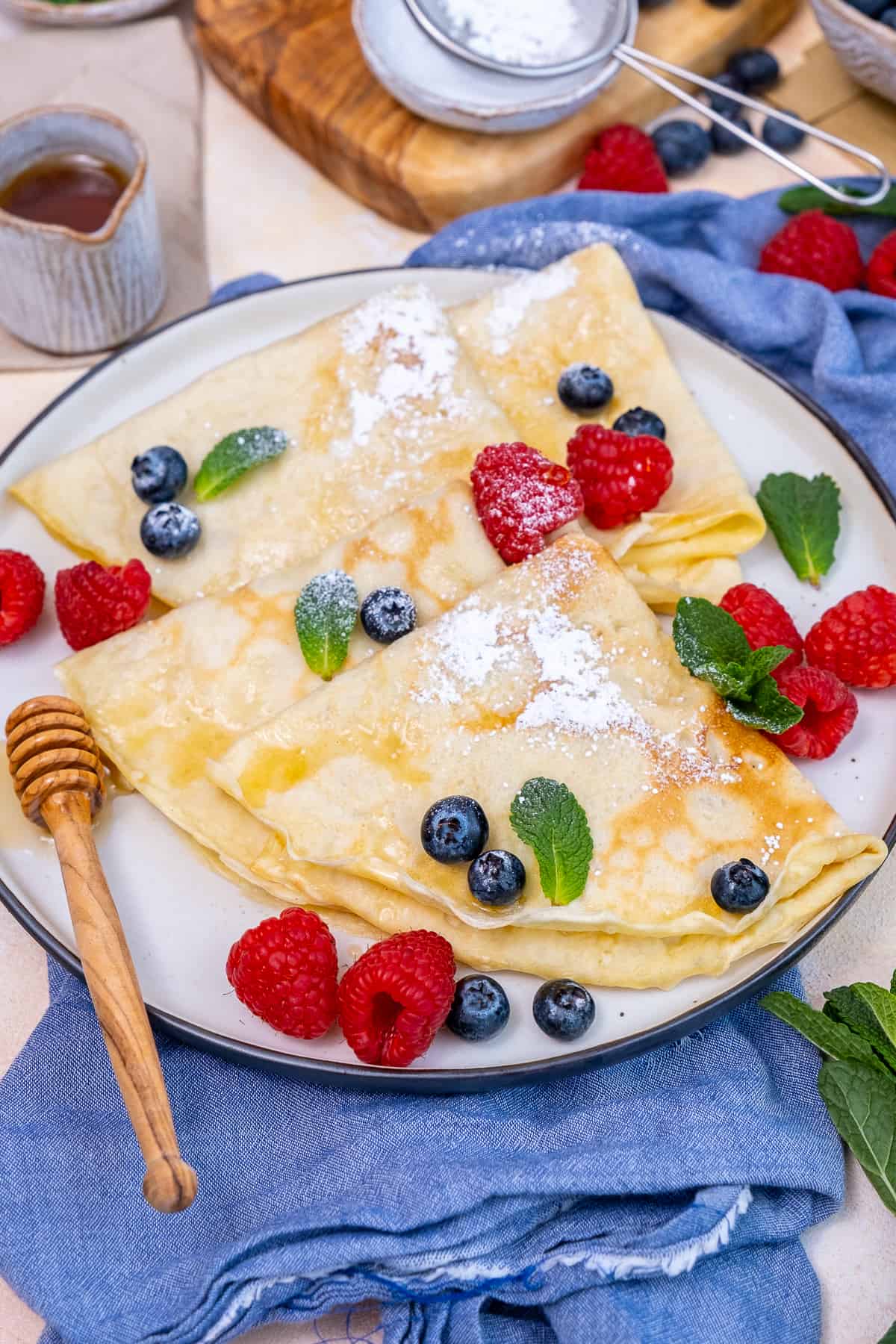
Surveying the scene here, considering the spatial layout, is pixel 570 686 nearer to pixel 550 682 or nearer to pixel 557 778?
pixel 550 682

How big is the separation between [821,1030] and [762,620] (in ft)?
2.82

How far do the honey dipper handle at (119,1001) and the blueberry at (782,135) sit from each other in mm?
2969

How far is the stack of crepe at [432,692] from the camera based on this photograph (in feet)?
8.01

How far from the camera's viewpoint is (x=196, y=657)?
2.74 m

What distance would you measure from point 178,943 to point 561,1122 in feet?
2.60

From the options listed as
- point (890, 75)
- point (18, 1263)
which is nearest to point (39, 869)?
point (18, 1263)

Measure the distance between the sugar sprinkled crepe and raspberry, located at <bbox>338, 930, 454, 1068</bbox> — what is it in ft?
3.39

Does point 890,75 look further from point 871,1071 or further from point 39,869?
point 39,869

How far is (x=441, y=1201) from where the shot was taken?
224cm

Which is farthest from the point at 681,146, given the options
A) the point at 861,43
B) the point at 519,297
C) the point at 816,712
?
the point at 816,712

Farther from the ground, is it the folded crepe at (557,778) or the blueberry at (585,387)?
the blueberry at (585,387)

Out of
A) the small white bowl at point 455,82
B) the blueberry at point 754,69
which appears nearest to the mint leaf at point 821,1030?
the small white bowl at point 455,82

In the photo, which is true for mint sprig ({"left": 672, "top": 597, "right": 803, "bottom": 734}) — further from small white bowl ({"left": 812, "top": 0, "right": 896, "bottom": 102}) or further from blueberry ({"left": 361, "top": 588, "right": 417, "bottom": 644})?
small white bowl ({"left": 812, "top": 0, "right": 896, "bottom": 102})

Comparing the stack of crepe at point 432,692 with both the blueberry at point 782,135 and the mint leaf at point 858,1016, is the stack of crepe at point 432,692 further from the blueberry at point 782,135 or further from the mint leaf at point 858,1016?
the blueberry at point 782,135
